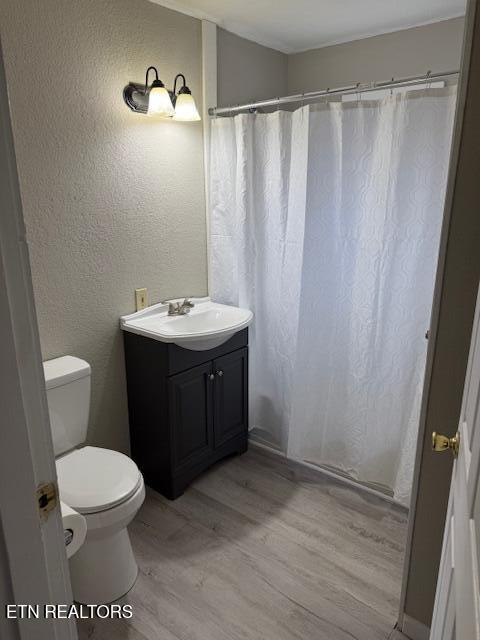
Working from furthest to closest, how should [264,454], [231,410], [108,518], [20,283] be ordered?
1. [264,454]
2. [231,410]
3. [108,518]
4. [20,283]

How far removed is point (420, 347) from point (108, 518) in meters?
1.50

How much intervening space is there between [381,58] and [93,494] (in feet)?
8.74

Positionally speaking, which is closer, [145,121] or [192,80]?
[145,121]

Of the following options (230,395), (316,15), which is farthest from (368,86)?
(230,395)

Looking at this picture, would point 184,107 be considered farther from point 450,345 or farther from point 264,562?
point 264,562

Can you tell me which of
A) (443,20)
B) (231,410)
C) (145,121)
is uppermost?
(443,20)

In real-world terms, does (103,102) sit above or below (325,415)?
above

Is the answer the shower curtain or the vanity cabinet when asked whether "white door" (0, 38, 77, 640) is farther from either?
the shower curtain

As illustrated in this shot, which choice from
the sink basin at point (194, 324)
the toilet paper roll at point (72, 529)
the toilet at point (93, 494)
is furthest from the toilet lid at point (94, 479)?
the sink basin at point (194, 324)

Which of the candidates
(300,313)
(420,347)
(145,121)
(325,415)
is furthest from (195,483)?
(145,121)

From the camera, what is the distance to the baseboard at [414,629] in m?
1.58

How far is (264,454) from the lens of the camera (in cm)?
274

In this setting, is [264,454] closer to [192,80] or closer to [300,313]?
[300,313]

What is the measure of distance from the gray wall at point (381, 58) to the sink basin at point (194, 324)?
5.02ft
